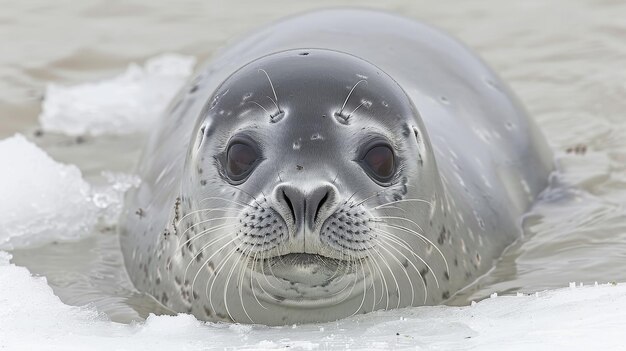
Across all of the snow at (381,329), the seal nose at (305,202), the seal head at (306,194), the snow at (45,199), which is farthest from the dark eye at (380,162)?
the snow at (45,199)

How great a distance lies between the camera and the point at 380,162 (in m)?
4.05

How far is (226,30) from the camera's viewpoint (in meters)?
8.53

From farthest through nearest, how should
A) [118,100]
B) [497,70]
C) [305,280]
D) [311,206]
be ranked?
[497,70] → [118,100] → [305,280] → [311,206]

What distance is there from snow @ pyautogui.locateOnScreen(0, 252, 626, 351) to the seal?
10 cm

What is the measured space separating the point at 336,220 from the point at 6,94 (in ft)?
13.3

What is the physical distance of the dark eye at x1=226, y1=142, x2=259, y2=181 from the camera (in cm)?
403

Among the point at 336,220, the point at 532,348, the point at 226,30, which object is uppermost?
Answer: the point at 226,30

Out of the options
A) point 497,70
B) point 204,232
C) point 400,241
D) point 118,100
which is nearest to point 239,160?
point 204,232

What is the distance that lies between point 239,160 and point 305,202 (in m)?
0.38

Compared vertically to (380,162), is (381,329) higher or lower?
lower

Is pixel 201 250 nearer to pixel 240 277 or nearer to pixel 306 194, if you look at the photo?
pixel 240 277

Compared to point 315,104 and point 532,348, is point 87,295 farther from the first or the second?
point 532,348

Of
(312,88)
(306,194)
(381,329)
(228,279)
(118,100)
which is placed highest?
(118,100)

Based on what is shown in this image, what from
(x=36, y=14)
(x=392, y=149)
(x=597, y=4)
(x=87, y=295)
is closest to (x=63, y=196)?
(x=87, y=295)
